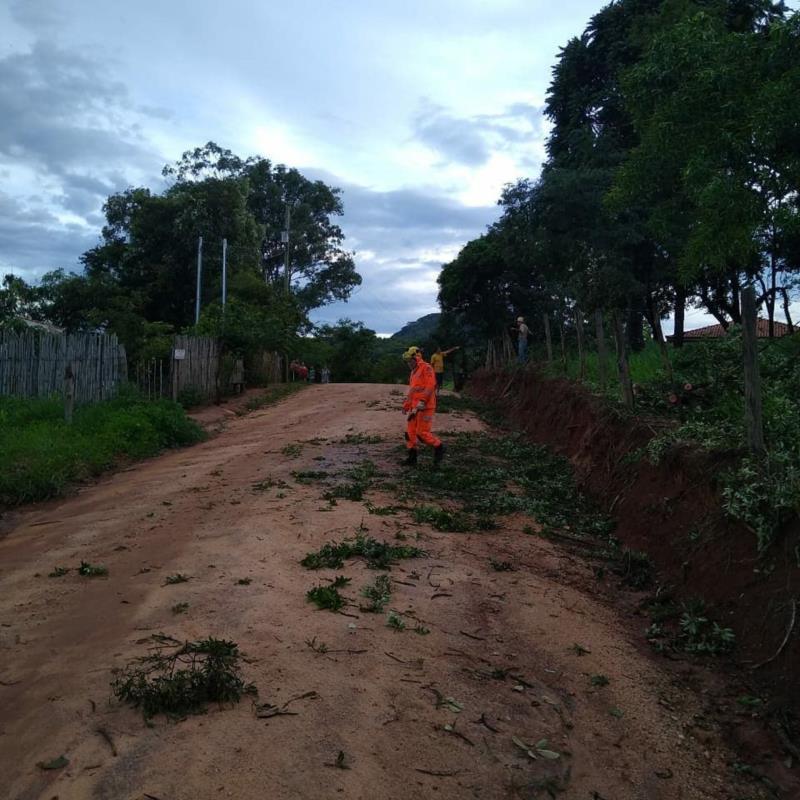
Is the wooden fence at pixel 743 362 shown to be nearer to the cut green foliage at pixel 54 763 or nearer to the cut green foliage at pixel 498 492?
the cut green foliage at pixel 498 492

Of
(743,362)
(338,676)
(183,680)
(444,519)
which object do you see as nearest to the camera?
(183,680)

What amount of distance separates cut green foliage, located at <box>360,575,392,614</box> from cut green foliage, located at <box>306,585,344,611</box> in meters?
0.16

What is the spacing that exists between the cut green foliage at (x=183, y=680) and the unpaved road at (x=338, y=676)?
0.23 ft

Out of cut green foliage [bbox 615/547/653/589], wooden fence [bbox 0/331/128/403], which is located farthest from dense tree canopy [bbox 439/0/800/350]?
wooden fence [bbox 0/331/128/403]

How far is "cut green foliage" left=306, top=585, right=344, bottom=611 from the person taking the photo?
4535mm

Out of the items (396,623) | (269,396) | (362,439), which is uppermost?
(269,396)

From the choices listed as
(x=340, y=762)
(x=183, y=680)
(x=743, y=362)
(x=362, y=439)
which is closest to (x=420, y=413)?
(x=362, y=439)

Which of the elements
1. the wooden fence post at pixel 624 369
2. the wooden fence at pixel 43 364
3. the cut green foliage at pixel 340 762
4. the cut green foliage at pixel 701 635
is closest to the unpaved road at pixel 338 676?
the cut green foliage at pixel 340 762

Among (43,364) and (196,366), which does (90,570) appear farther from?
(196,366)

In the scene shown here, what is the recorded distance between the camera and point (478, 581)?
17.4 feet

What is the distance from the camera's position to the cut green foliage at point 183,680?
128 inches

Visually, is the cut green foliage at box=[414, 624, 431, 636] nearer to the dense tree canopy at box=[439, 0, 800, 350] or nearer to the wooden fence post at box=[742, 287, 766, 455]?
the wooden fence post at box=[742, 287, 766, 455]

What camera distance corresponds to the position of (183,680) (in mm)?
3365

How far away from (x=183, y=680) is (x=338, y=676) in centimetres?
75
